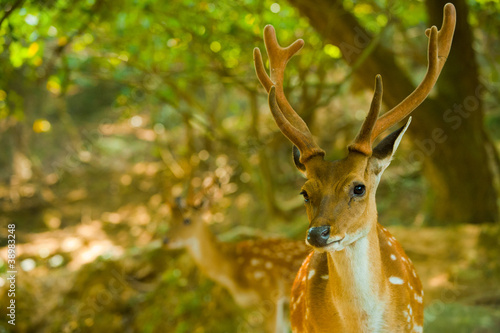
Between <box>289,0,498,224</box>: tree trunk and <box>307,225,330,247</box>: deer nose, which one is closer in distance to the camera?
<box>307,225,330,247</box>: deer nose

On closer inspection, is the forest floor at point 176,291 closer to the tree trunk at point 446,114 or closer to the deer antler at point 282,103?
the tree trunk at point 446,114

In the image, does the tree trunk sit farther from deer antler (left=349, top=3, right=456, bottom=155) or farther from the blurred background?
deer antler (left=349, top=3, right=456, bottom=155)

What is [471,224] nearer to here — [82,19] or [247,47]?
[247,47]

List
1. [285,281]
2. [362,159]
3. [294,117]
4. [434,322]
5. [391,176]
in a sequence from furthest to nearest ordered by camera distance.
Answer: [391,176]
[285,281]
[434,322]
[294,117]
[362,159]

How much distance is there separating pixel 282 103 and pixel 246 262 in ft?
9.43

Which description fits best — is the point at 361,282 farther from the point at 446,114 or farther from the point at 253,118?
the point at 253,118

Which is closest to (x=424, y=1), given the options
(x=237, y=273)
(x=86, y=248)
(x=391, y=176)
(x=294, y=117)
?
(x=294, y=117)

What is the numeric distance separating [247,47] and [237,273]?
256 cm

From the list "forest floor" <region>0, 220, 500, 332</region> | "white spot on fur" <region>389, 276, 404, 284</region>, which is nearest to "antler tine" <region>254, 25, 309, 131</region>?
"white spot on fur" <region>389, 276, 404, 284</region>

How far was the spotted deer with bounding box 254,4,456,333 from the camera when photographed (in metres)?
2.06

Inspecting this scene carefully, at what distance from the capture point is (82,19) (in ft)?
16.0

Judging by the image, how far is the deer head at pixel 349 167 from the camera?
201 centimetres

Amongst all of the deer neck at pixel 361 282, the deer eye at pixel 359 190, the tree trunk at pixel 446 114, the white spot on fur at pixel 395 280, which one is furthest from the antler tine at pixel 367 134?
the tree trunk at pixel 446 114

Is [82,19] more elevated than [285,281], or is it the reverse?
[82,19]
